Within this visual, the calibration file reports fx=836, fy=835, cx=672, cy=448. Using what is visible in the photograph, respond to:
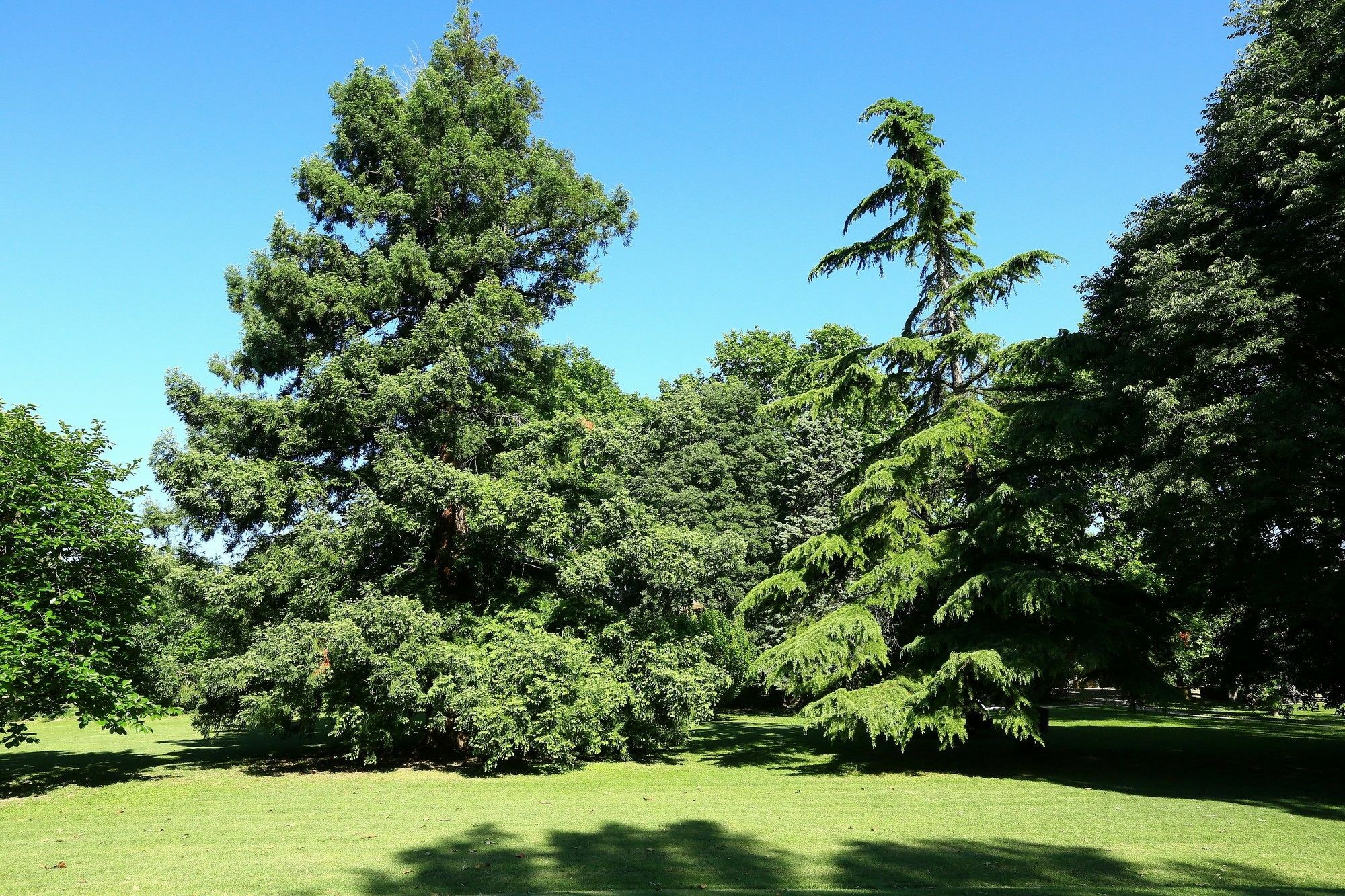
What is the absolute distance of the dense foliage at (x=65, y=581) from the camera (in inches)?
536

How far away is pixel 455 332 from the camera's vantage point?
17641 mm

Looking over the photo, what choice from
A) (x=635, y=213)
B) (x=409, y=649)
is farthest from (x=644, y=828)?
(x=635, y=213)

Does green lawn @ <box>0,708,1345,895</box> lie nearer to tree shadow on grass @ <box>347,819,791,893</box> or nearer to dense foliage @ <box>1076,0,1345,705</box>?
tree shadow on grass @ <box>347,819,791,893</box>

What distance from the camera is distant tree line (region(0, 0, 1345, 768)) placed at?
42.1 feet

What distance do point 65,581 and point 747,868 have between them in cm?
1337

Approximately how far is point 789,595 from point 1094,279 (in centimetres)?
908

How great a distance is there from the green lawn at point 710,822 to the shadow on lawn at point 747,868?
0.12 ft

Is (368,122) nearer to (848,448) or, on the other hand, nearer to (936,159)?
(936,159)

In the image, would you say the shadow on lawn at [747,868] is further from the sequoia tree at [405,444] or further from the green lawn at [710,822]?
the sequoia tree at [405,444]

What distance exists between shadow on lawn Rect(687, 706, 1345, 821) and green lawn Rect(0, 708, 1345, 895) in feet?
0.32

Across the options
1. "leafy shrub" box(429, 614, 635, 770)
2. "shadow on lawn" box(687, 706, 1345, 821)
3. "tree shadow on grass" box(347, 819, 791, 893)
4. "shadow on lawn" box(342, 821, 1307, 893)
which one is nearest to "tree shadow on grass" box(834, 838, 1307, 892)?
"shadow on lawn" box(342, 821, 1307, 893)

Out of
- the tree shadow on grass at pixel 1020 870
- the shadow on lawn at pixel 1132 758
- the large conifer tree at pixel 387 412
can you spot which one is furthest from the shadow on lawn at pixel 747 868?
the large conifer tree at pixel 387 412

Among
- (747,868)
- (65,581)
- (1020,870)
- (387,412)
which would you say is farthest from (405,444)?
(1020,870)

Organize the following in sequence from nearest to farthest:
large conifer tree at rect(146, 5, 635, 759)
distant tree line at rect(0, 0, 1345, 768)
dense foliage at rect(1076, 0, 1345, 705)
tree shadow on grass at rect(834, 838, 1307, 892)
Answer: tree shadow on grass at rect(834, 838, 1307, 892), dense foliage at rect(1076, 0, 1345, 705), distant tree line at rect(0, 0, 1345, 768), large conifer tree at rect(146, 5, 635, 759)
